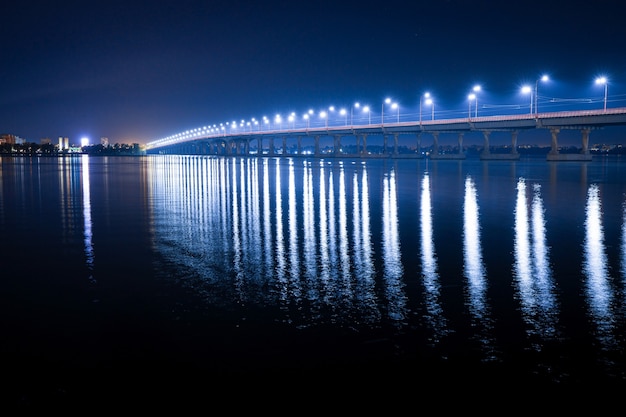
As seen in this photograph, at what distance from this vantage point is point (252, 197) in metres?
25.7

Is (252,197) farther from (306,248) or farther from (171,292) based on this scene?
(171,292)

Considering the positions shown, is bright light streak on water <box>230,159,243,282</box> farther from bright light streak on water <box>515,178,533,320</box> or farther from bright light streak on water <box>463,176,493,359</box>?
bright light streak on water <box>515,178,533,320</box>

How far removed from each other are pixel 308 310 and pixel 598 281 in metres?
4.95

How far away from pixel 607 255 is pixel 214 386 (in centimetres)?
936

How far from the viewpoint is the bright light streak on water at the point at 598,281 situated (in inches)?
279

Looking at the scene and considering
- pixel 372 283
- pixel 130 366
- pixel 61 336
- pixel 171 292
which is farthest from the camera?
pixel 372 283

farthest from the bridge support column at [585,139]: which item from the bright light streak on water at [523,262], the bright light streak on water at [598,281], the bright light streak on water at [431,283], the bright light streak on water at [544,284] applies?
the bright light streak on water at [431,283]

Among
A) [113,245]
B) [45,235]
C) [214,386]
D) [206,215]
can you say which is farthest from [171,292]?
[206,215]

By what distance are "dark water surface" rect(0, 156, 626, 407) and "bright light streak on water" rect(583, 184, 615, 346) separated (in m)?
0.04

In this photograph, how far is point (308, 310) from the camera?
7.69 metres

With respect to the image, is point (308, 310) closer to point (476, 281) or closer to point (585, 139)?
point (476, 281)

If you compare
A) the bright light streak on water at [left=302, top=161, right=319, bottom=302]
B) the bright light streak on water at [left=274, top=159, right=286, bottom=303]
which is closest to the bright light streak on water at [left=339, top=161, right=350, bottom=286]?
the bright light streak on water at [left=302, top=161, right=319, bottom=302]

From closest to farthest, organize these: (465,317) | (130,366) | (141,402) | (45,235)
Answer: (141,402)
(130,366)
(465,317)
(45,235)

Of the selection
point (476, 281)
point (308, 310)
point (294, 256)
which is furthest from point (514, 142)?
point (308, 310)
